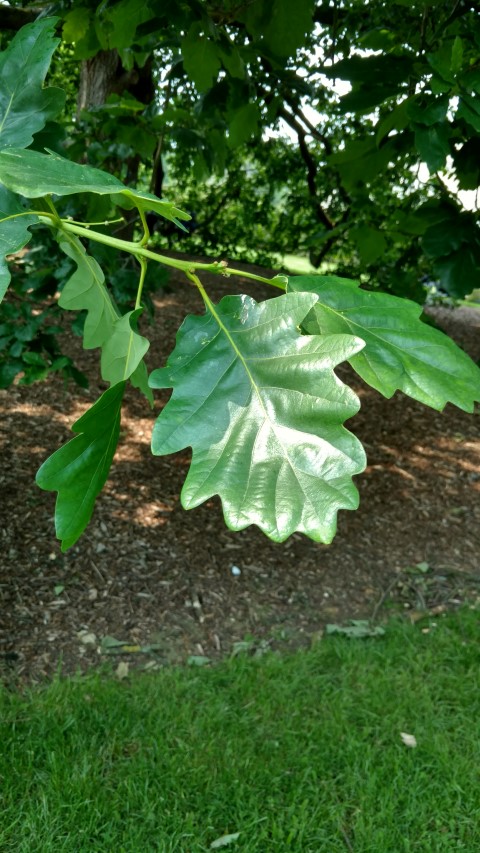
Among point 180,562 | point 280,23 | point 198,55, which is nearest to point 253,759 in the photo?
point 180,562

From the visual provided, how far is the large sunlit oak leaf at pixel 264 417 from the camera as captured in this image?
859mm

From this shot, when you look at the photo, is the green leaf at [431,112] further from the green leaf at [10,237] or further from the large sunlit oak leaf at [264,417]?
the green leaf at [10,237]

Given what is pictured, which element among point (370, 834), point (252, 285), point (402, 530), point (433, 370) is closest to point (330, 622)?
point (402, 530)

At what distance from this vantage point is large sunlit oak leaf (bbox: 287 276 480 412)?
0.96 meters

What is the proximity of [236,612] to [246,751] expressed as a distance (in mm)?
1054

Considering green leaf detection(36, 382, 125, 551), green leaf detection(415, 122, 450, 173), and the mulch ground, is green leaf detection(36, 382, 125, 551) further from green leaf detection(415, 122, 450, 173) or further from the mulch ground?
the mulch ground

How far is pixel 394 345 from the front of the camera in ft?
3.26

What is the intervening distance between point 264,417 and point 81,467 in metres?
0.22

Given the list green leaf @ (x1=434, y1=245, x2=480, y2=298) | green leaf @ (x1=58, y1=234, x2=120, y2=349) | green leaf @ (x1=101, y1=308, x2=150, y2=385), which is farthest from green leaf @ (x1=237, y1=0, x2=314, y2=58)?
green leaf @ (x1=101, y1=308, x2=150, y2=385)

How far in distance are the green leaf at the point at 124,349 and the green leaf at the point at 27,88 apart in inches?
14.7

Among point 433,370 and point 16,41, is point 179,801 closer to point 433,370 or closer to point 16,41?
point 433,370

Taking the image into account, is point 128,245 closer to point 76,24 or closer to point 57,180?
point 57,180

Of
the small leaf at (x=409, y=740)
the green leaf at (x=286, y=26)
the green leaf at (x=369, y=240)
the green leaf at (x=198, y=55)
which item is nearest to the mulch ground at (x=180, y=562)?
the small leaf at (x=409, y=740)


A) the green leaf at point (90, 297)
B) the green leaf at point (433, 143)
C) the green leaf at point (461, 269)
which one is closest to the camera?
the green leaf at point (90, 297)
